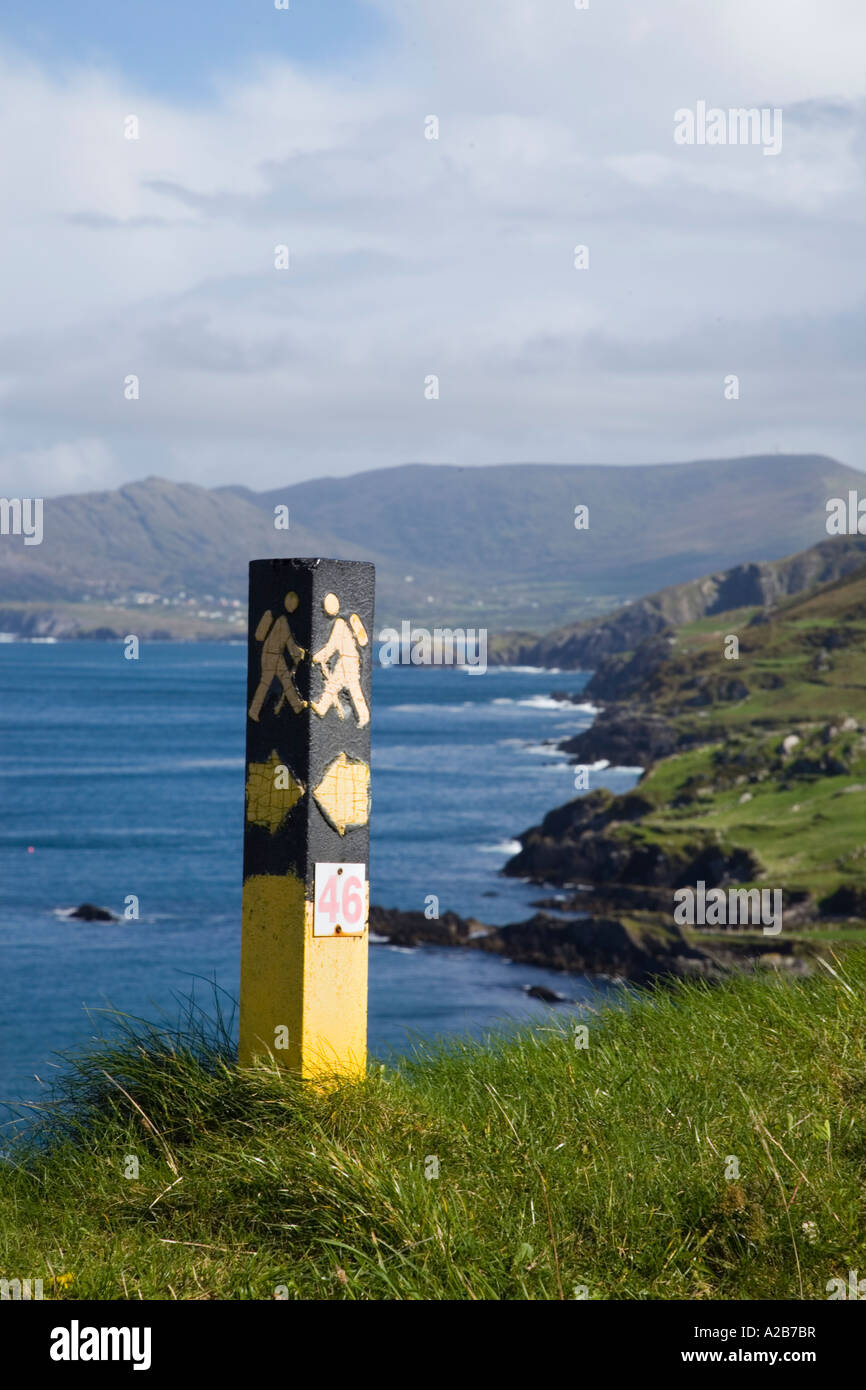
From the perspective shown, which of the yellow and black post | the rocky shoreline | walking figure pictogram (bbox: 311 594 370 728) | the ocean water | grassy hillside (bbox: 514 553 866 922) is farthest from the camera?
grassy hillside (bbox: 514 553 866 922)

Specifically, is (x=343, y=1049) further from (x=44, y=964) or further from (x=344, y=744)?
(x=44, y=964)

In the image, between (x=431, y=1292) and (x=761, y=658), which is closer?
(x=431, y=1292)

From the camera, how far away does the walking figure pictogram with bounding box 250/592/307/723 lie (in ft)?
21.2

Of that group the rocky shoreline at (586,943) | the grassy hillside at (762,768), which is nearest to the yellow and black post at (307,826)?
the rocky shoreline at (586,943)

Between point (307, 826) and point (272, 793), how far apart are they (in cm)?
25

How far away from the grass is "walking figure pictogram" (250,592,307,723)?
1708 millimetres

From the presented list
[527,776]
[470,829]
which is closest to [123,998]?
[470,829]

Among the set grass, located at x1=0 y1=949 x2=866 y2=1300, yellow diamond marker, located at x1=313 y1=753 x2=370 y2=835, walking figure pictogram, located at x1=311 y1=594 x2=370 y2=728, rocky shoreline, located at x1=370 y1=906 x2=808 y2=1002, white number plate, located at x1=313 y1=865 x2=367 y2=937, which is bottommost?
rocky shoreline, located at x1=370 y1=906 x2=808 y2=1002

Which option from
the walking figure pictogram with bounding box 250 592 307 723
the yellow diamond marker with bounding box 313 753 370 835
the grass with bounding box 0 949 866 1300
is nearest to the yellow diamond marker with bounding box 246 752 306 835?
the yellow diamond marker with bounding box 313 753 370 835

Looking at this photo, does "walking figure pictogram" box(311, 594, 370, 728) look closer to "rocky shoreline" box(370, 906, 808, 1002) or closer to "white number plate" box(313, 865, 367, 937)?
"white number plate" box(313, 865, 367, 937)

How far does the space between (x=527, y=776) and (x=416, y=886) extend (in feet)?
146

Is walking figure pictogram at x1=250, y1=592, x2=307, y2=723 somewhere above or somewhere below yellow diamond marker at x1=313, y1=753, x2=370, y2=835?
above

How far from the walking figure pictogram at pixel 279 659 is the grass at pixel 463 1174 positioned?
1708 mm
